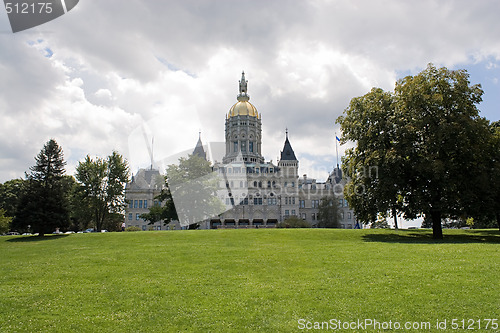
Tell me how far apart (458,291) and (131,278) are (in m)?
12.2

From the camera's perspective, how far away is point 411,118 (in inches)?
1215

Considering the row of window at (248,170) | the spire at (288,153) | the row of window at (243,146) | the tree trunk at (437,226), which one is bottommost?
the tree trunk at (437,226)

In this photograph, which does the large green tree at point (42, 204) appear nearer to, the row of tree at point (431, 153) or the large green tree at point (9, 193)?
the large green tree at point (9, 193)

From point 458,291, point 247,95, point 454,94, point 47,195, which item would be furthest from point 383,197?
point 247,95

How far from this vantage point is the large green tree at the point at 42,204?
124 ft

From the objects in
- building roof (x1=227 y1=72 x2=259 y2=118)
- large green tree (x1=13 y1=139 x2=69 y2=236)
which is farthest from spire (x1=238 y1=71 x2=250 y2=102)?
large green tree (x1=13 y1=139 x2=69 y2=236)

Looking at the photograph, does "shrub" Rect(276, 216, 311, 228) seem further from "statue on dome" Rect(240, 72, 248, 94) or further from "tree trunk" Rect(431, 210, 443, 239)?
"statue on dome" Rect(240, 72, 248, 94)

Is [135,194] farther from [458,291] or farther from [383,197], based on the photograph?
[458,291]

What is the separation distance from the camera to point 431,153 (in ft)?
98.8

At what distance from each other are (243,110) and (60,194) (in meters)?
75.2

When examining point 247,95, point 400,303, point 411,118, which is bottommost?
point 400,303

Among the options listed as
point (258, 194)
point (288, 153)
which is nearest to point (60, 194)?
point (258, 194)

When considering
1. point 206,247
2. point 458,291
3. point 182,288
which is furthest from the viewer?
point 206,247
